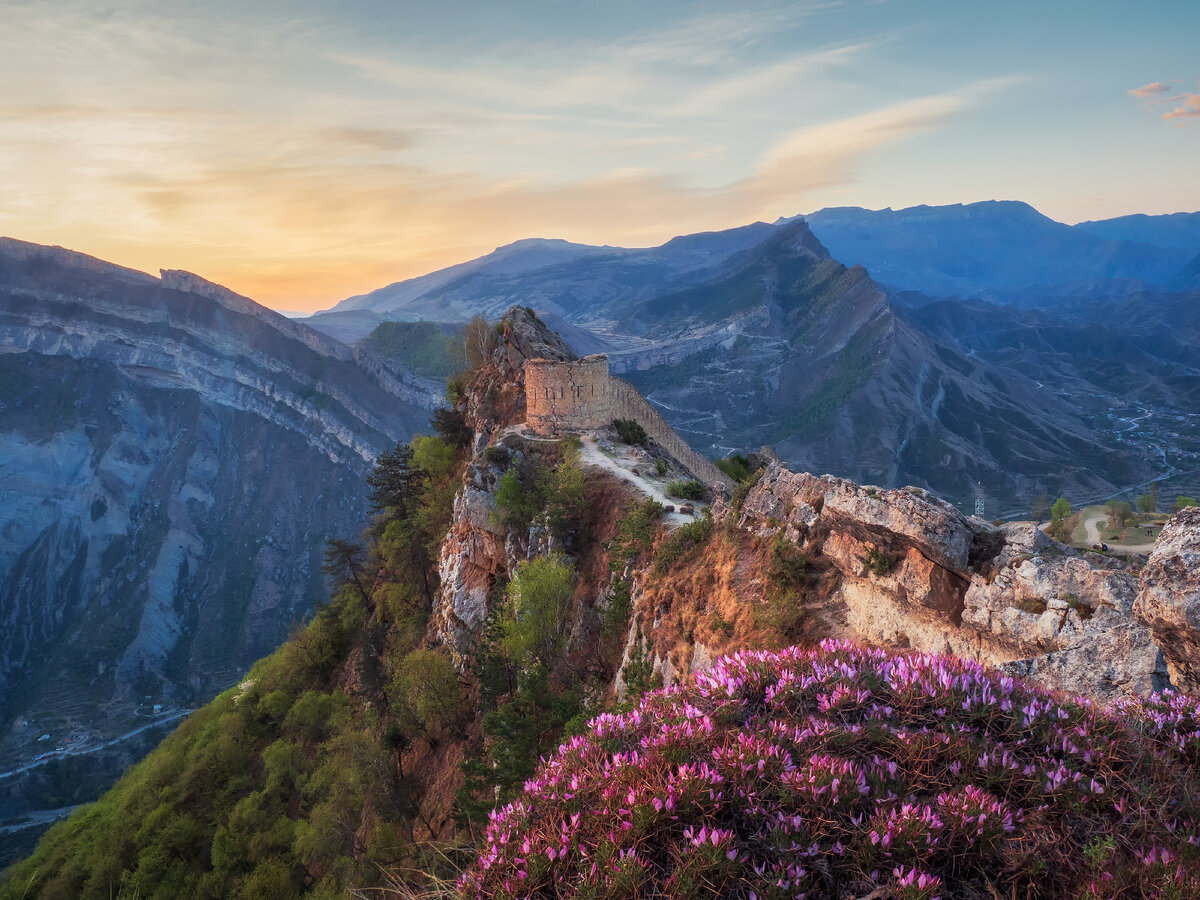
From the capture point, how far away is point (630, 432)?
115ft

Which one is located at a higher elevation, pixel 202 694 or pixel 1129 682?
pixel 1129 682

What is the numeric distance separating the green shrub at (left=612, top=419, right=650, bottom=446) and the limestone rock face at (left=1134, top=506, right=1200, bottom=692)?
27343 mm

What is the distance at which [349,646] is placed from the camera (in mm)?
38656

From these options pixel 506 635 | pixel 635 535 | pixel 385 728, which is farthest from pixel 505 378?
pixel 635 535

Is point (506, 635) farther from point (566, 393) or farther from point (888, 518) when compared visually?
point (566, 393)

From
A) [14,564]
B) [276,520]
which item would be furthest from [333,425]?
[14,564]

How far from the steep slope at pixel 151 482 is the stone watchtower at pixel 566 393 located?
74343 millimetres

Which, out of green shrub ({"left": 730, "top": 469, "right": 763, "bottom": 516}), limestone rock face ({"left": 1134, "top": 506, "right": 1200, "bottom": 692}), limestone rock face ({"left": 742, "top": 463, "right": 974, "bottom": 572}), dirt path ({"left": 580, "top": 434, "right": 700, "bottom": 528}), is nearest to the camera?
limestone rock face ({"left": 1134, "top": 506, "right": 1200, "bottom": 692})

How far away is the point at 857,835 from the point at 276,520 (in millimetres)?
141273

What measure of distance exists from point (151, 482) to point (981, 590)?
15610 cm

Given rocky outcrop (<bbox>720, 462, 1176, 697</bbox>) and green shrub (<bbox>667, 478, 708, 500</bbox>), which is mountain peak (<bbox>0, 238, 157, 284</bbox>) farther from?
rocky outcrop (<bbox>720, 462, 1176, 697</bbox>)

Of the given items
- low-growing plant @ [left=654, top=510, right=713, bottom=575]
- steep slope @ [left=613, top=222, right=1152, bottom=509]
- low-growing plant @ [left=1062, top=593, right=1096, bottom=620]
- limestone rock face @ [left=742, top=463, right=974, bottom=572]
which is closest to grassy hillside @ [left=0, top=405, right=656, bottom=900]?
low-growing plant @ [left=654, top=510, right=713, bottom=575]

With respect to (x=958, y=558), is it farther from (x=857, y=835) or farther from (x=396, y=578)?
(x=396, y=578)

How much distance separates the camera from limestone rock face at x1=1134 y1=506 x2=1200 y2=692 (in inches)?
268
